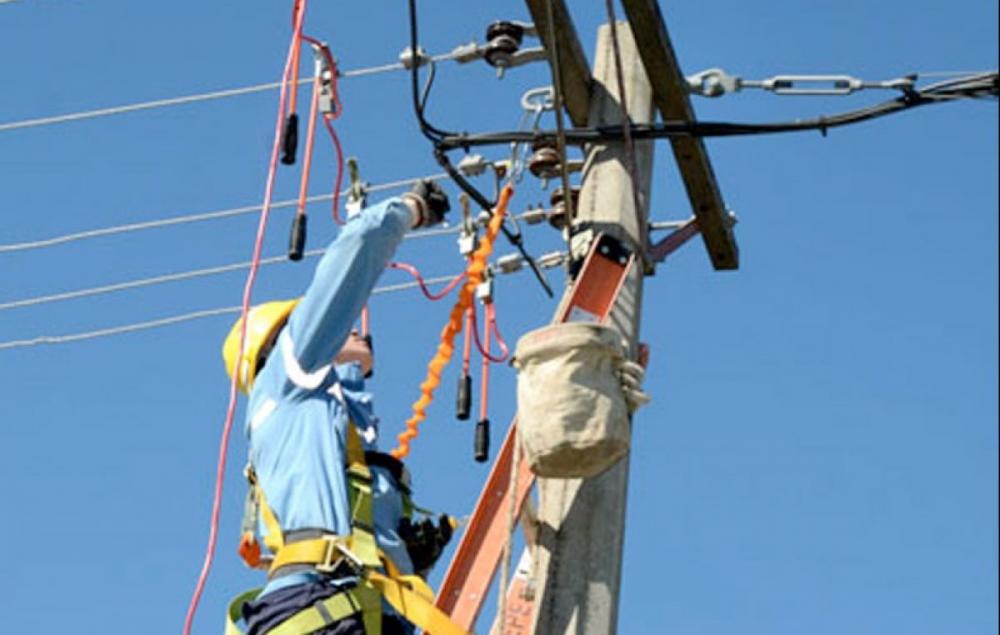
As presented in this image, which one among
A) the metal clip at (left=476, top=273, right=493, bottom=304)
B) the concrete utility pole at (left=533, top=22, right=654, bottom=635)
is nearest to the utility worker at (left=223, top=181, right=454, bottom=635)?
the concrete utility pole at (left=533, top=22, right=654, bottom=635)

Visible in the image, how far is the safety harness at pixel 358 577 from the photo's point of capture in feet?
19.9

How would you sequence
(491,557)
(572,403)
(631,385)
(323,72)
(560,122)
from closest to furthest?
(572,403), (631,385), (491,557), (560,122), (323,72)

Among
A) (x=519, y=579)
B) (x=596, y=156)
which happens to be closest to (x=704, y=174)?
(x=596, y=156)

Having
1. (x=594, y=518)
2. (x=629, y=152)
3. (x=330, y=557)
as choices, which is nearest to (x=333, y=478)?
(x=330, y=557)

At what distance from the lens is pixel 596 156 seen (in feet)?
24.1

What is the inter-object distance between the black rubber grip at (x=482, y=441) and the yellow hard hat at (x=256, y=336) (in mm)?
980

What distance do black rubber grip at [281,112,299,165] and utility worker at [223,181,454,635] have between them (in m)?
0.50

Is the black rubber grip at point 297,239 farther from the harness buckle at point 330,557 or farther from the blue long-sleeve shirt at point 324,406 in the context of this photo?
the harness buckle at point 330,557

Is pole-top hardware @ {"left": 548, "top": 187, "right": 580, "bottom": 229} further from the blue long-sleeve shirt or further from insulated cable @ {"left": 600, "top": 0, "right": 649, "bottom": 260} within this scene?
the blue long-sleeve shirt

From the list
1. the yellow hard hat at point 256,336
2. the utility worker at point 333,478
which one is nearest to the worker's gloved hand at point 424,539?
the utility worker at point 333,478

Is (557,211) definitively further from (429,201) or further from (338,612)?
(338,612)

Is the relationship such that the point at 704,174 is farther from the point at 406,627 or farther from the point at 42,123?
the point at 42,123

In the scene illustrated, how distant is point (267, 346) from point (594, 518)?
1009 millimetres

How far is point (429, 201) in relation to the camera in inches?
257
